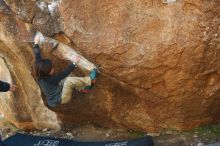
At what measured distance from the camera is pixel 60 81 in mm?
5758

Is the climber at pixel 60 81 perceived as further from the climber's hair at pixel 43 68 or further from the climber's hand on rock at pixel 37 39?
the climber's hand on rock at pixel 37 39

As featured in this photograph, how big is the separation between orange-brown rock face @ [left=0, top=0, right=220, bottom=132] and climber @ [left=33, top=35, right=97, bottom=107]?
237 millimetres

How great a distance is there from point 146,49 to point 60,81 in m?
1.04

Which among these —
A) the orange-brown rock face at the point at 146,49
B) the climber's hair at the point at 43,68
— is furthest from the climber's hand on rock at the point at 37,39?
the climber's hair at the point at 43,68

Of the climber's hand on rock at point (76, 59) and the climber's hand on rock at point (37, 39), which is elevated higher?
the climber's hand on rock at point (37, 39)

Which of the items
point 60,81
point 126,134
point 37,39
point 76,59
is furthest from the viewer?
point 126,134

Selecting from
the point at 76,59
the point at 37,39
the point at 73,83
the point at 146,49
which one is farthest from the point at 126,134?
the point at 37,39

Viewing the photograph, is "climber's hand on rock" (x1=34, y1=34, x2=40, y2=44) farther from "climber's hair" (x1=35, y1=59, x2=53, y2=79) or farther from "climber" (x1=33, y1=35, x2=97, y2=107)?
"climber's hair" (x1=35, y1=59, x2=53, y2=79)

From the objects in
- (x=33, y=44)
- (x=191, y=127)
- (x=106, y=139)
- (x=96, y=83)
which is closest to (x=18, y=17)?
(x=33, y=44)

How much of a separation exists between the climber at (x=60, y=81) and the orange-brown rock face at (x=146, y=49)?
24 cm

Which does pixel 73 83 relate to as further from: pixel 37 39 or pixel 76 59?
pixel 37 39

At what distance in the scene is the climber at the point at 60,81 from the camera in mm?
5684

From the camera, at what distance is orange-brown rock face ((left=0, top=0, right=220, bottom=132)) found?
18.0 ft

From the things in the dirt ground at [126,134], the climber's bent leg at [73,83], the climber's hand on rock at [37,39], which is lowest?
the dirt ground at [126,134]
